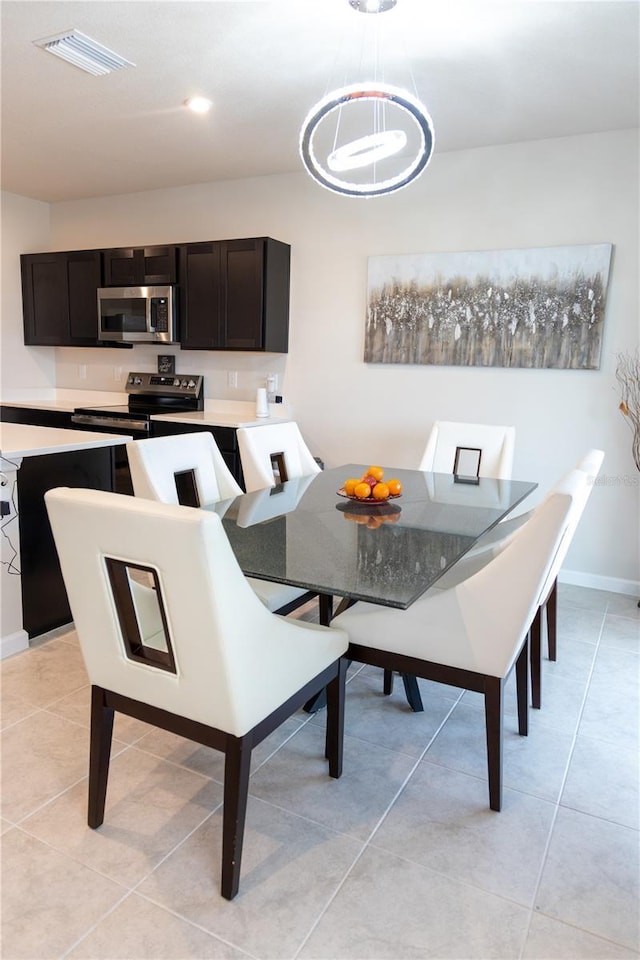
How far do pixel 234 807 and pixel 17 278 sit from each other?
5.17 m

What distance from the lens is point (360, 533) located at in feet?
6.47

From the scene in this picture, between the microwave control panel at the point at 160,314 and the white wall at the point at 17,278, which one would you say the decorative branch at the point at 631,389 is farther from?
A: the white wall at the point at 17,278

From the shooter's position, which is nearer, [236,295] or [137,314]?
[236,295]

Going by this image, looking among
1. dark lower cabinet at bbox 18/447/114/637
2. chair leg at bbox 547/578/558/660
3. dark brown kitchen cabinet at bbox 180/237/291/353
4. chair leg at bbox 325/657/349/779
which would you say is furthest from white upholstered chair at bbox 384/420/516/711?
dark lower cabinet at bbox 18/447/114/637

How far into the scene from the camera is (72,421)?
189 inches

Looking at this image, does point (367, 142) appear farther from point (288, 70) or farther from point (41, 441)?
point (41, 441)

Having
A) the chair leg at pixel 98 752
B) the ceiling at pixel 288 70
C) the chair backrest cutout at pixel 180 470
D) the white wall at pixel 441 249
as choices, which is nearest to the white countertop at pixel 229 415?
the white wall at pixel 441 249

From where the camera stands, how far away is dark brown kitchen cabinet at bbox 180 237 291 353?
4.22 metres

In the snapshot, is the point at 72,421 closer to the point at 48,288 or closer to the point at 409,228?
the point at 48,288

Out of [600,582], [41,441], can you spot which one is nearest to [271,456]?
[41,441]

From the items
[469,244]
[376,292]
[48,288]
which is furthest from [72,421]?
[469,244]

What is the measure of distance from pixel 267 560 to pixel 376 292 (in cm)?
288

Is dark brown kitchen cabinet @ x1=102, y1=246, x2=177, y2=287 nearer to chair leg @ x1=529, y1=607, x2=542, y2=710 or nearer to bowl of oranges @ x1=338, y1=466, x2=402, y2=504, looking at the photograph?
bowl of oranges @ x1=338, y1=466, x2=402, y2=504

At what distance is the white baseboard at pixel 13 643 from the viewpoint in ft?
8.86
